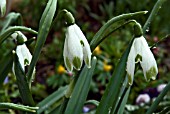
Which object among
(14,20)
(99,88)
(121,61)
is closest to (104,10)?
(99,88)

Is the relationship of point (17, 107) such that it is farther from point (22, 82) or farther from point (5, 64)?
point (5, 64)

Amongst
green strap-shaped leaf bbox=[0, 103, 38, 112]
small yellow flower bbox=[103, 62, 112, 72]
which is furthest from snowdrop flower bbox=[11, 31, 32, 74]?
small yellow flower bbox=[103, 62, 112, 72]

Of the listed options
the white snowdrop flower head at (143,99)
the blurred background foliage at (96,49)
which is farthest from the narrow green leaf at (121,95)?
the white snowdrop flower head at (143,99)

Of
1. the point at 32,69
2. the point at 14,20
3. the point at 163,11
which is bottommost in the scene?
the point at 32,69

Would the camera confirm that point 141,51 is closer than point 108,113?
Yes

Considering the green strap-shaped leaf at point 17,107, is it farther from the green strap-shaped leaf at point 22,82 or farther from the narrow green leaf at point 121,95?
the narrow green leaf at point 121,95

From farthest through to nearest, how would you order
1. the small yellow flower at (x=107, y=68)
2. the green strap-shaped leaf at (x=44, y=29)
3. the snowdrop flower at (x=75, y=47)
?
the small yellow flower at (x=107, y=68) → the green strap-shaped leaf at (x=44, y=29) → the snowdrop flower at (x=75, y=47)

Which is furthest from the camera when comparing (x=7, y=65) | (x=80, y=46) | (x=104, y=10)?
(x=104, y=10)

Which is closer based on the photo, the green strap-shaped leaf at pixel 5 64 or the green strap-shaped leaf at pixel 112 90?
the green strap-shaped leaf at pixel 112 90

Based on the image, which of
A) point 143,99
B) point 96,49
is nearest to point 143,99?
point 143,99

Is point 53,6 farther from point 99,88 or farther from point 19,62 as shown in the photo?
point 99,88
